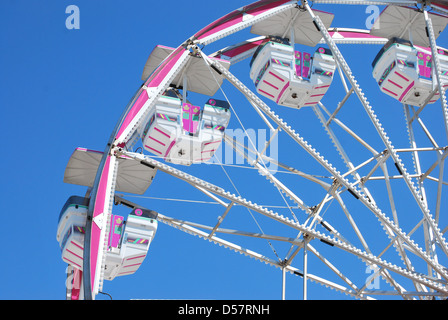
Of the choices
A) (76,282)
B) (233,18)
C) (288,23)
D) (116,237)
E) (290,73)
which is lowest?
(76,282)

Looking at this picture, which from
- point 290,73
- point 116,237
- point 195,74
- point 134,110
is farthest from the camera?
point 195,74

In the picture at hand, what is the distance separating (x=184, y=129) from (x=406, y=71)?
23.1ft

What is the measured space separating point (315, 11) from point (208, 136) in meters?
5.64

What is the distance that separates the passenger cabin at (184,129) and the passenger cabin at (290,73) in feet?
6.98

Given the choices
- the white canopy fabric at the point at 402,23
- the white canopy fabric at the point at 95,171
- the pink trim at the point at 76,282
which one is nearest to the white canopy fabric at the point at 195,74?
the white canopy fabric at the point at 95,171

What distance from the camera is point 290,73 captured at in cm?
1873

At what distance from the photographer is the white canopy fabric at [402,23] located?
69.2 ft

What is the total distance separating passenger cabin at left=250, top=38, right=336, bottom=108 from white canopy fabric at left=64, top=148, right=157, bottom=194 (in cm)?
379

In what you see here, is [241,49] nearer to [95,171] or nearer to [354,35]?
[354,35]

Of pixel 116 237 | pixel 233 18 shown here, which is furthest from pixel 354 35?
pixel 116 237

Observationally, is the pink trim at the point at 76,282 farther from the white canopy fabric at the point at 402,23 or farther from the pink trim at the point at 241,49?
the white canopy fabric at the point at 402,23

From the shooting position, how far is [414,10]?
21.1m
